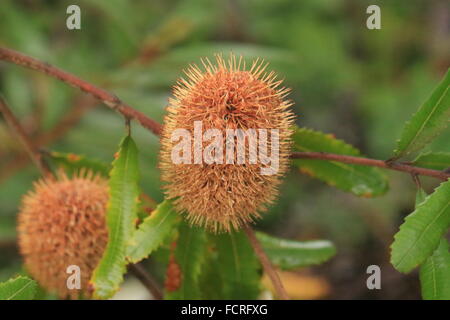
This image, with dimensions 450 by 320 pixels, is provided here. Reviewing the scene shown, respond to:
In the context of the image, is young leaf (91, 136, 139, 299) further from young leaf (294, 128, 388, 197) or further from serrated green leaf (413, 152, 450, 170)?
serrated green leaf (413, 152, 450, 170)

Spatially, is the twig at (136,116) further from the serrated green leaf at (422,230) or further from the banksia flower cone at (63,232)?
the banksia flower cone at (63,232)

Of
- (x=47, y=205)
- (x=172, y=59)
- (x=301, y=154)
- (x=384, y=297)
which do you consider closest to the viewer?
(x=301, y=154)

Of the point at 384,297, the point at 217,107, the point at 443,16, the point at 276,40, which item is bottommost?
the point at 384,297

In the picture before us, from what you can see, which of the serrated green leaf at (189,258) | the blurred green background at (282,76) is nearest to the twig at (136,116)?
the serrated green leaf at (189,258)

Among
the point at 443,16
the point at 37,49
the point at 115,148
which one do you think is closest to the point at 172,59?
the point at 115,148

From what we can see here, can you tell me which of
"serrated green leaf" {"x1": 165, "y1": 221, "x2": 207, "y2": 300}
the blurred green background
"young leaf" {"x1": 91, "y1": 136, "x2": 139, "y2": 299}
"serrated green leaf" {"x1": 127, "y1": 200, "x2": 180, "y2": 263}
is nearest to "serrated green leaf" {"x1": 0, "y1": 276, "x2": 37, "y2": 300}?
"young leaf" {"x1": 91, "y1": 136, "x2": 139, "y2": 299}

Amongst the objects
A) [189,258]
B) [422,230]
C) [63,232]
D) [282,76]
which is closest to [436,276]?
[422,230]

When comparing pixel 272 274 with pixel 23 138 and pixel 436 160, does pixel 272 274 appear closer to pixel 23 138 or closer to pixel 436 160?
pixel 436 160

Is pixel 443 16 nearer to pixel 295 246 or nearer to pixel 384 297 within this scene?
pixel 384 297
